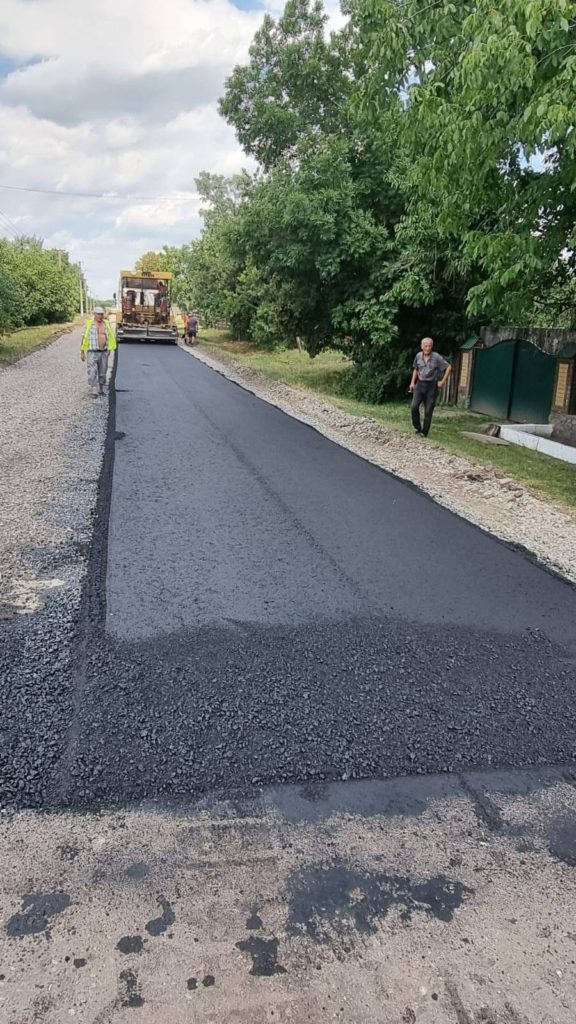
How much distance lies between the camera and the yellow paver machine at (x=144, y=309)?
30250 mm

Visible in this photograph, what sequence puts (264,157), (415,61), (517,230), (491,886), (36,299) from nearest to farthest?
(491,886), (415,61), (517,230), (264,157), (36,299)

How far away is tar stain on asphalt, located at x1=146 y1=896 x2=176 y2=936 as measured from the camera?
7.02 feet

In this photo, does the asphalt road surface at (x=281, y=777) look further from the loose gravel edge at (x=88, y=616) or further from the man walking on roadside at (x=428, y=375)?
the man walking on roadside at (x=428, y=375)

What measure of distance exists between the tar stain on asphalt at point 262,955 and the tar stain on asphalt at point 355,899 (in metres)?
0.09

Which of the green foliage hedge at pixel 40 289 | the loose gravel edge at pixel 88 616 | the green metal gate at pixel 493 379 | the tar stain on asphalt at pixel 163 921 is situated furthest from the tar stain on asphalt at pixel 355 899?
the green foliage hedge at pixel 40 289

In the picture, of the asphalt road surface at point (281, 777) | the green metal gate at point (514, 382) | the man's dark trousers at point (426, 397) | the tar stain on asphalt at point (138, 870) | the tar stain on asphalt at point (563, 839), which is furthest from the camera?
the green metal gate at point (514, 382)

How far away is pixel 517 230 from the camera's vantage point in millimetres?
7543

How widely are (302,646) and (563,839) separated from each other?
174 centimetres

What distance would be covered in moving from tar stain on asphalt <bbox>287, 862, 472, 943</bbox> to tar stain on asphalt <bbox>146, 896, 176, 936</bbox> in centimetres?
38

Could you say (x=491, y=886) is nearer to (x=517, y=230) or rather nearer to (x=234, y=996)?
(x=234, y=996)

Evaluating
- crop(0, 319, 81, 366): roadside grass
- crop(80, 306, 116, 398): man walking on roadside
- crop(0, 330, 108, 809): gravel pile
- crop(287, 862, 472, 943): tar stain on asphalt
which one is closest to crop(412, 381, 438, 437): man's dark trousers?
crop(0, 330, 108, 809): gravel pile

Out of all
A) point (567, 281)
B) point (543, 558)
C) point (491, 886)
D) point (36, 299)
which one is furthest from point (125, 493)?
point (36, 299)

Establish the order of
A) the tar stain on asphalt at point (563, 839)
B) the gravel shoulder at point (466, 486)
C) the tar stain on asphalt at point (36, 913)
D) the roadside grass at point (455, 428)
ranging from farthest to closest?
the roadside grass at point (455, 428), the gravel shoulder at point (466, 486), the tar stain on asphalt at point (563, 839), the tar stain on asphalt at point (36, 913)

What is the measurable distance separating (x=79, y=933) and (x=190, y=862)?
432 mm
